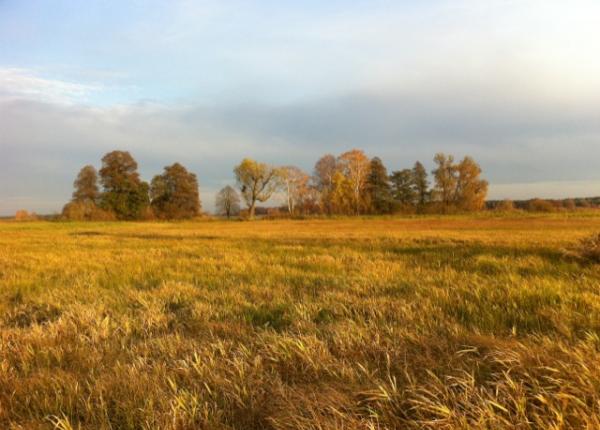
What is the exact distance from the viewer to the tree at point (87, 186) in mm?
66625

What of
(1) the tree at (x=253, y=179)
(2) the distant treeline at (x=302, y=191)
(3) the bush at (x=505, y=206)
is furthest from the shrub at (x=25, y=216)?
(3) the bush at (x=505, y=206)

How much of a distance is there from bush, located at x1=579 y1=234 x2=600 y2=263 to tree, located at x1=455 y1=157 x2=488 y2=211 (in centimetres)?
5397

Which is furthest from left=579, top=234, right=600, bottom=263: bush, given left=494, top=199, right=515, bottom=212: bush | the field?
left=494, top=199, right=515, bottom=212: bush

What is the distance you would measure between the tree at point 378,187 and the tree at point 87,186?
51223 mm

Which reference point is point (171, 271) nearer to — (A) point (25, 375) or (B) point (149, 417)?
(A) point (25, 375)

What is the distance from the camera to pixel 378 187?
2488 inches

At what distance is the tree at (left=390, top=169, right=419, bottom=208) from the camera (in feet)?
206

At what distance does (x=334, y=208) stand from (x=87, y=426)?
61611 millimetres

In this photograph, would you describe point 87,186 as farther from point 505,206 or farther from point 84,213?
point 505,206

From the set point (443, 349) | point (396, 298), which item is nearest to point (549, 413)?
point (443, 349)

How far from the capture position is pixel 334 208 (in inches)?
2489

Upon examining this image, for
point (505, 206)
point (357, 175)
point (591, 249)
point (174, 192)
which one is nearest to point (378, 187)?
point (357, 175)

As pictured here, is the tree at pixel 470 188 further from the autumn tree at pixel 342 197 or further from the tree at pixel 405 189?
the autumn tree at pixel 342 197

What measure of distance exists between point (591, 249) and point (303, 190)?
61.4 m
